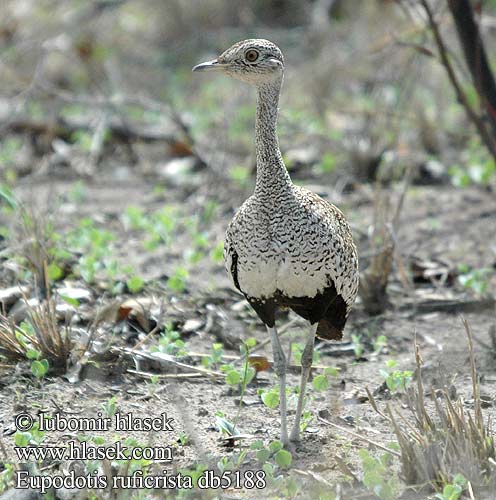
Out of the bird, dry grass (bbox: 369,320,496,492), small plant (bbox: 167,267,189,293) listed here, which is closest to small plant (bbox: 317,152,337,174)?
small plant (bbox: 167,267,189,293)

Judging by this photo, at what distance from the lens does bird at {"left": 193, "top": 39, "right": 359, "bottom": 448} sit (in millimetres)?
3844

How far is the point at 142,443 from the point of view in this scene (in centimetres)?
394

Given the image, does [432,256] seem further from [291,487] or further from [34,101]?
[34,101]

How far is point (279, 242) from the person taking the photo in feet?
12.6

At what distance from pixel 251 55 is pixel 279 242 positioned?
0.85 meters

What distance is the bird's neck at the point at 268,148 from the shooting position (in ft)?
13.1

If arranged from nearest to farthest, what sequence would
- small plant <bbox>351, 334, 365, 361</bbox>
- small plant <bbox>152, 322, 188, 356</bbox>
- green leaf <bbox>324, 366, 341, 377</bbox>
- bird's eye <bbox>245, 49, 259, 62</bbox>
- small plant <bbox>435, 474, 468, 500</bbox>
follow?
small plant <bbox>435, 474, 468, 500</bbox> → bird's eye <bbox>245, 49, 259, 62</bbox> → green leaf <bbox>324, 366, 341, 377</bbox> → small plant <bbox>152, 322, 188, 356</bbox> → small plant <bbox>351, 334, 365, 361</bbox>

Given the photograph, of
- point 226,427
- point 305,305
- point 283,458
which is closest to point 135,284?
point 226,427

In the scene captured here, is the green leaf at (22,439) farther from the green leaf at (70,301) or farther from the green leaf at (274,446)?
the green leaf at (70,301)

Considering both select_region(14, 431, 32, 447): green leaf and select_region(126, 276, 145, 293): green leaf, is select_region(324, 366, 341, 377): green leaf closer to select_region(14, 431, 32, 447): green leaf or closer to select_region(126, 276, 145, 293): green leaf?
select_region(126, 276, 145, 293): green leaf

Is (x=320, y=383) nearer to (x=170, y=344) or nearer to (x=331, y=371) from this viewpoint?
(x=331, y=371)

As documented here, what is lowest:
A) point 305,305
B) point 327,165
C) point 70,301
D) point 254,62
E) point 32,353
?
point 32,353

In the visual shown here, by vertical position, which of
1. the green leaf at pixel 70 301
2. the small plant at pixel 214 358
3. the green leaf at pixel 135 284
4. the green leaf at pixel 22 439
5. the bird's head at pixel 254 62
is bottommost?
the green leaf at pixel 22 439

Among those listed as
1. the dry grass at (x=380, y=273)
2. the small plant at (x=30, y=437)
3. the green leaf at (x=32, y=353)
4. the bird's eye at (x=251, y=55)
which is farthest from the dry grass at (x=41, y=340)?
the dry grass at (x=380, y=273)
